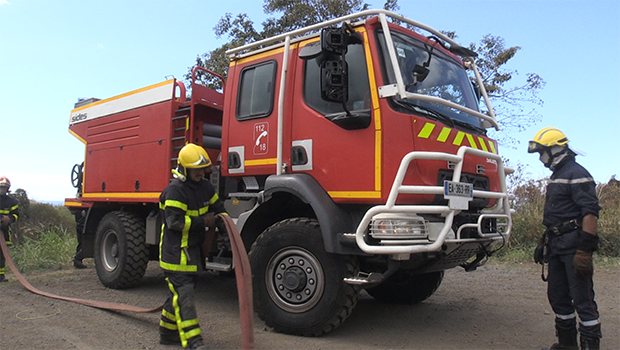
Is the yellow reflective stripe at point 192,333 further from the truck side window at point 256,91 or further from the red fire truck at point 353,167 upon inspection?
the truck side window at point 256,91

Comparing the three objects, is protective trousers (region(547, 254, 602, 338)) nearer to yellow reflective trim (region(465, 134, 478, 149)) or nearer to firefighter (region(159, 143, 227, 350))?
yellow reflective trim (region(465, 134, 478, 149))

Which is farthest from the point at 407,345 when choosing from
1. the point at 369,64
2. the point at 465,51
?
the point at 465,51

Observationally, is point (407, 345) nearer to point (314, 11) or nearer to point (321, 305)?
point (321, 305)

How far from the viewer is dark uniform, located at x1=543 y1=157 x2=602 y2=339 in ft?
12.3

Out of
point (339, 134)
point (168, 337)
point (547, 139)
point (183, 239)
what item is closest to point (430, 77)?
point (339, 134)

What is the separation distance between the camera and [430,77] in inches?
180

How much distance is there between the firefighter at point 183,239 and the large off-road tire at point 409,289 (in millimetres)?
2404

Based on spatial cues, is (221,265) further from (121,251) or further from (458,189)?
(458,189)

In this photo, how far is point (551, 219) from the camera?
4102mm

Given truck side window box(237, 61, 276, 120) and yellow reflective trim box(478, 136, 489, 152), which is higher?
truck side window box(237, 61, 276, 120)

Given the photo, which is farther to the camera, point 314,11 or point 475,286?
point 314,11

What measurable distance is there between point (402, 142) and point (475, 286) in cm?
397

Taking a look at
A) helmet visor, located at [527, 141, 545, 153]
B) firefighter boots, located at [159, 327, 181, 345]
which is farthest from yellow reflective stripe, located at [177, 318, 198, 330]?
helmet visor, located at [527, 141, 545, 153]

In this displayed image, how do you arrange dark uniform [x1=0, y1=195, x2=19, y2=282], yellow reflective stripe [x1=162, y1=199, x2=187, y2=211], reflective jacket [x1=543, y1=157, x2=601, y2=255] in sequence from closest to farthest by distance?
reflective jacket [x1=543, y1=157, x2=601, y2=255] < yellow reflective stripe [x1=162, y1=199, x2=187, y2=211] < dark uniform [x1=0, y1=195, x2=19, y2=282]
